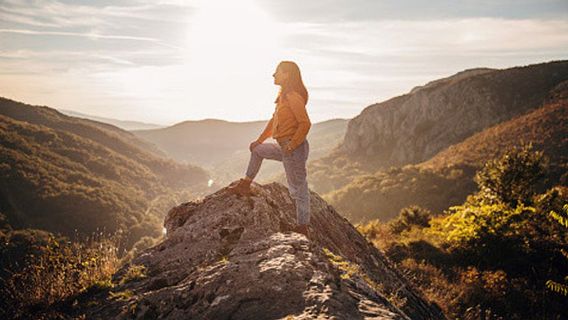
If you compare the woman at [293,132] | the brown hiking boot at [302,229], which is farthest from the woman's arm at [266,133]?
the brown hiking boot at [302,229]

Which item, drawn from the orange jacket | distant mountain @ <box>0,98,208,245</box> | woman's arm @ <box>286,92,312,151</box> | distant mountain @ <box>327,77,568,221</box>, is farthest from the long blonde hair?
distant mountain @ <box>0,98,208,245</box>

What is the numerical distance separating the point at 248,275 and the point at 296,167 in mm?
2169

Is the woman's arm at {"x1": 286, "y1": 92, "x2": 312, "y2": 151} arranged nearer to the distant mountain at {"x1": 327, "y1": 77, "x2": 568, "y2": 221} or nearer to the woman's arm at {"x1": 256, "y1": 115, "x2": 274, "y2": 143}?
the woman's arm at {"x1": 256, "y1": 115, "x2": 274, "y2": 143}

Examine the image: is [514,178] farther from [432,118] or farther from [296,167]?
[432,118]

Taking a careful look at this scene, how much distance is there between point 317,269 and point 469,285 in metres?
5.22

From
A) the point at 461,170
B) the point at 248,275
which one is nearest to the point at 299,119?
the point at 248,275

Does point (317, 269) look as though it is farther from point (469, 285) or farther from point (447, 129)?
point (447, 129)

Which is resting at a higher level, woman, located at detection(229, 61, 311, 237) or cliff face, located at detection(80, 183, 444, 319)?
woman, located at detection(229, 61, 311, 237)

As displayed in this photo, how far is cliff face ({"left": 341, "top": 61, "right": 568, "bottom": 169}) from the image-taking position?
56.8 meters

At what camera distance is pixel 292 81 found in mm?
5375

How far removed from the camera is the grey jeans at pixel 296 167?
212 inches

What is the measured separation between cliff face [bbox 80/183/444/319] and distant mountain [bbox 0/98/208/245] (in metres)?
72.8

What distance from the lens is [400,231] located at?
485 inches

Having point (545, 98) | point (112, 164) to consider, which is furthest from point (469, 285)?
point (112, 164)
